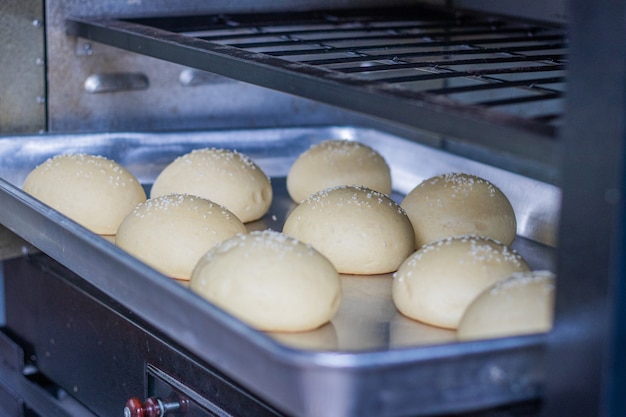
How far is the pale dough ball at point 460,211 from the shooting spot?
171 cm

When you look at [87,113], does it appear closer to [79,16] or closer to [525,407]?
[79,16]

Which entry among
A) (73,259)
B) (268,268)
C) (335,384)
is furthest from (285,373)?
(73,259)

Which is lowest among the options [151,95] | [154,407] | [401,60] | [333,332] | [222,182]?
[154,407]

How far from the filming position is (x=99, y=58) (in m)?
2.20

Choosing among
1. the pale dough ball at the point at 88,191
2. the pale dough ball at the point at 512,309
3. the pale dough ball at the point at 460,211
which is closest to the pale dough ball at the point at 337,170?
the pale dough ball at the point at 460,211

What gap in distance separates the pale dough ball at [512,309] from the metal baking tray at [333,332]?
4.1 inches

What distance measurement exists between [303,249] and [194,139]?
3.21 feet

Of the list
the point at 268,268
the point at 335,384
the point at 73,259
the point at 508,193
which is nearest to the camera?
the point at 335,384

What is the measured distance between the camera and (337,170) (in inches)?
78.9

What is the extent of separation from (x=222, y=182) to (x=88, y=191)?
0.27m

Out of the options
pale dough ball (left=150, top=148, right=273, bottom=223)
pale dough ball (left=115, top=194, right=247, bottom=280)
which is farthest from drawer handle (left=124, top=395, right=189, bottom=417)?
pale dough ball (left=150, top=148, right=273, bottom=223)

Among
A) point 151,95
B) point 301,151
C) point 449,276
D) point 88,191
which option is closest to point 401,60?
point 449,276

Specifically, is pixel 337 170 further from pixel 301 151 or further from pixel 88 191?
pixel 88 191

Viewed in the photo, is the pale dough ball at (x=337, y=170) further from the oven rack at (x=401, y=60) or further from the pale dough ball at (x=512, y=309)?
the pale dough ball at (x=512, y=309)
